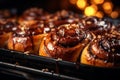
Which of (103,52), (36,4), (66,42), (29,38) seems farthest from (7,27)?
(36,4)

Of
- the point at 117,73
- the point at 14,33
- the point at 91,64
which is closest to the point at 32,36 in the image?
the point at 14,33

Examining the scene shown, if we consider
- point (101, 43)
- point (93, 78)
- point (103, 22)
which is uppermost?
point (103, 22)

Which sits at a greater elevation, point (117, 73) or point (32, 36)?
point (32, 36)

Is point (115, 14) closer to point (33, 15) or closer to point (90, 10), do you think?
point (90, 10)

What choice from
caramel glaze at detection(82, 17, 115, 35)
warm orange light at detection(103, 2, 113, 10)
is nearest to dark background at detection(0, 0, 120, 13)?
warm orange light at detection(103, 2, 113, 10)

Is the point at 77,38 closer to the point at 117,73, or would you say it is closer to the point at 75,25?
the point at 75,25

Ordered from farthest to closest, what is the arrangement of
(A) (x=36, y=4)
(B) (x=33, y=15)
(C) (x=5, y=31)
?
1. (A) (x=36, y=4)
2. (B) (x=33, y=15)
3. (C) (x=5, y=31)
